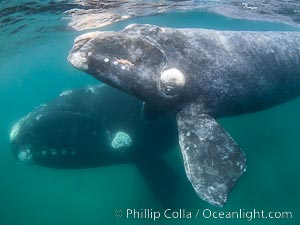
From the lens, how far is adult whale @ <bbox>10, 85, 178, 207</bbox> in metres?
11.3

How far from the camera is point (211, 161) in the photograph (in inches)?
243

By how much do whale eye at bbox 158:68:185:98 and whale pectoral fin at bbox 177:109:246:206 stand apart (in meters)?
0.85

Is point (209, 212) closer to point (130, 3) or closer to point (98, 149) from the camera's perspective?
point (98, 149)

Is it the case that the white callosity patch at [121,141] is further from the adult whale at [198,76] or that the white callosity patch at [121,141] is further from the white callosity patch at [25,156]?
the adult whale at [198,76]

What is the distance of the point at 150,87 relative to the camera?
684 cm

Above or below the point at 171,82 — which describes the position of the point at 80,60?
above

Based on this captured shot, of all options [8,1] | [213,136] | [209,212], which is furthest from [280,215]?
[8,1]

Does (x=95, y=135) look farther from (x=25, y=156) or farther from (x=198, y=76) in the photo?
(x=198, y=76)

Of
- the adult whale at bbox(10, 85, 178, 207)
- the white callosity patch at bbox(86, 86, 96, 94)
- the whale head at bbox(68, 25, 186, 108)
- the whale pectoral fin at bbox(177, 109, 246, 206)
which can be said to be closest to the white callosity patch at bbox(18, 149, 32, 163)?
the adult whale at bbox(10, 85, 178, 207)

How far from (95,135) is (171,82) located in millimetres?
5366

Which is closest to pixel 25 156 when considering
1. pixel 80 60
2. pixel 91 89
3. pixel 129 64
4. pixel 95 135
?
pixel 95 135

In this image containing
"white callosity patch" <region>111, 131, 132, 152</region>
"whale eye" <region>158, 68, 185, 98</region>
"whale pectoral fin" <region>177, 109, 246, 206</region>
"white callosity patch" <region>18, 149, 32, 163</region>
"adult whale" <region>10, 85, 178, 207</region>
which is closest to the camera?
"whale pectoral fin" <region>177, 109, 246, 206</region>

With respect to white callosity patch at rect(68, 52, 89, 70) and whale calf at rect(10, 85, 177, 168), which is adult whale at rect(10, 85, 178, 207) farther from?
white callosity patch at rect(68, 52, 89, 70)

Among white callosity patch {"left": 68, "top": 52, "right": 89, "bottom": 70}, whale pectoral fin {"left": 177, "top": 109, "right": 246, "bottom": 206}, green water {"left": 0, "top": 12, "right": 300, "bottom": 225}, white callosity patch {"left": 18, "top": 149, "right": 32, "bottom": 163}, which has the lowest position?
green water {"left": 0, "top": 12, "right": 300, "bottom": 225}
